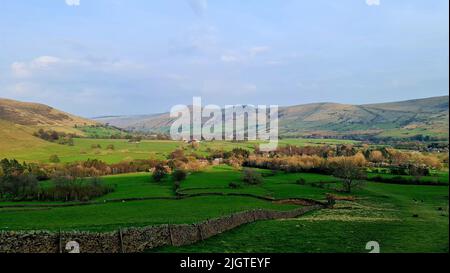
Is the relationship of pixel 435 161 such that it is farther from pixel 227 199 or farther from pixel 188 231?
pixel 188 231

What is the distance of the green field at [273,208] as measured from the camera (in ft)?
56.4

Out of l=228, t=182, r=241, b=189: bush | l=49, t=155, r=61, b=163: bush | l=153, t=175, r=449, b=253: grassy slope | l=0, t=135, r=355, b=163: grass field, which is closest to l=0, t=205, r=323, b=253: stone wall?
l=153, t=175, r=449, b=253: grassy slope

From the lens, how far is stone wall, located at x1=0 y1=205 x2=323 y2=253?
49.9 feet

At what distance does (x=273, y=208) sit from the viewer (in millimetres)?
38188

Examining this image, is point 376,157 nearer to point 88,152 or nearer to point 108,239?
point 88,152

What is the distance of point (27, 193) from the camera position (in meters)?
52.4

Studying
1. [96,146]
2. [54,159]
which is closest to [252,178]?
[54,159]

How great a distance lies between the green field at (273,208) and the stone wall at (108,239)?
0.85 metres

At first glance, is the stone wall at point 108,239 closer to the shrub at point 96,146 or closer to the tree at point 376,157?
the tree at point 376,157

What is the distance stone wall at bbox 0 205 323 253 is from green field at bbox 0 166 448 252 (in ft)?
2.80

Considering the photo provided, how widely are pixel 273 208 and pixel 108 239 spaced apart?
24.5m

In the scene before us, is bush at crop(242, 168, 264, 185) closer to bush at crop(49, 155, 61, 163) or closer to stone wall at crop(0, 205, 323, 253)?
bush at crop(49, 155, 61, 163)

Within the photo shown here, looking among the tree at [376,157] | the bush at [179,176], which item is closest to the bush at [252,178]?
the bush at [179,176]
